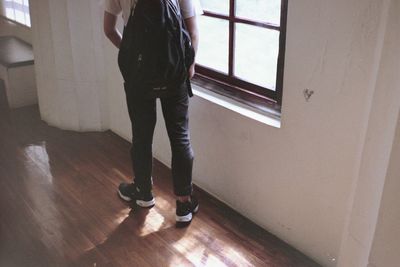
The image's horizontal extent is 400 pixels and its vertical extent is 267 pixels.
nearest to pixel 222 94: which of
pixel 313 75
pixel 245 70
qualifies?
pixel 245 70

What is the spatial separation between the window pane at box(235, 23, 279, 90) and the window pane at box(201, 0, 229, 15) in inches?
Answer: 4.3

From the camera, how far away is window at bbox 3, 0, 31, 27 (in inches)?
148

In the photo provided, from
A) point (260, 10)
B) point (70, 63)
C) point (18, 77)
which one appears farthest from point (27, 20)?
point (260, 10)

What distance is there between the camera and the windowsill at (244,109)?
1958 mm

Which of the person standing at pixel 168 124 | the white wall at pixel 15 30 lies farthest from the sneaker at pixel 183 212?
the white wall at pixel 15 30

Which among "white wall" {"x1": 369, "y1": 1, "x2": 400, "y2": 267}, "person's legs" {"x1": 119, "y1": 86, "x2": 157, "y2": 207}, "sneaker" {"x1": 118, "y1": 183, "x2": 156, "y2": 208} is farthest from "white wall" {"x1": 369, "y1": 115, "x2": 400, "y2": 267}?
"sneaker" {"x1": 118, "y1": 183, "x2": 156, "y2": 208}

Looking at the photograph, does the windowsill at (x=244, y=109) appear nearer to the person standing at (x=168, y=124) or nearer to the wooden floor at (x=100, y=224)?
the person standing at (x=168, y=124)

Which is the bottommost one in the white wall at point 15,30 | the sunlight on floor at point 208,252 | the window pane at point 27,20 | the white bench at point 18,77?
the sunlight on floor at point 208,252

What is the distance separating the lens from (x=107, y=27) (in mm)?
2012

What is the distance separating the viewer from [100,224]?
217 cm

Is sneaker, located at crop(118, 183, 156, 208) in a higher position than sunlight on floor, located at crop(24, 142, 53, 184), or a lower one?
higher

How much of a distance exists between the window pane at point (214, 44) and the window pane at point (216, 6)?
0.04m

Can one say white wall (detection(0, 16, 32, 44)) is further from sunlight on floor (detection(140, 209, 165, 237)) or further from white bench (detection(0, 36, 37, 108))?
sunlight on floor (detection(140, 209, 165, 237))

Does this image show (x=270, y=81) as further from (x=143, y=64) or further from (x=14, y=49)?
(x=14, y=49)
